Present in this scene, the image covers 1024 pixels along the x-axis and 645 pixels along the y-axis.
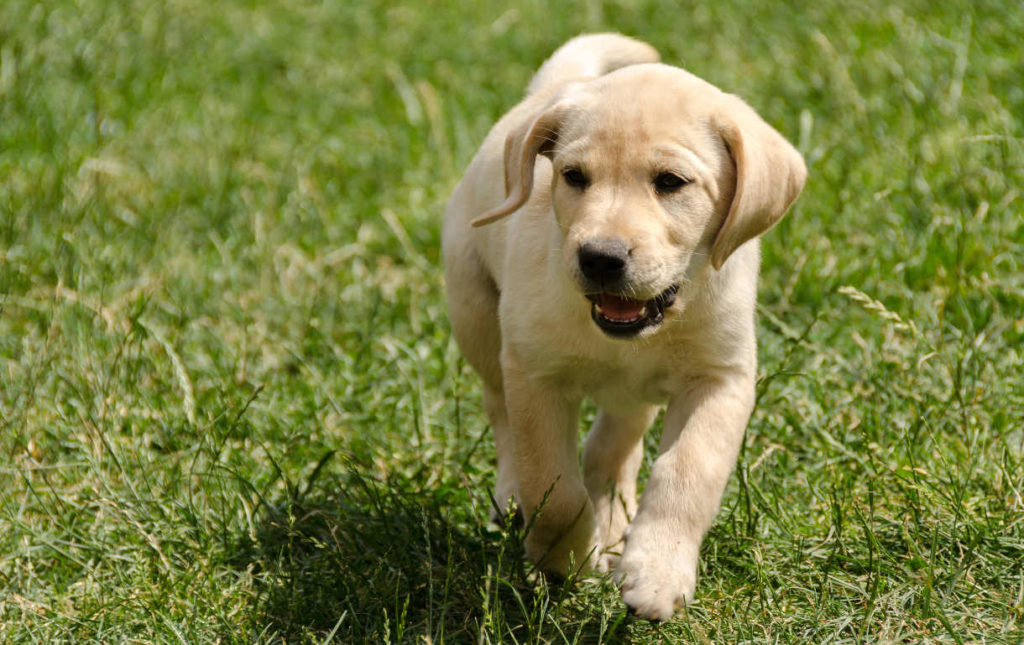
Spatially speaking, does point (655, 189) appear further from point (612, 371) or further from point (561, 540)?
point (561, 540)

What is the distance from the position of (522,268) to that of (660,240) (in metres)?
0.64

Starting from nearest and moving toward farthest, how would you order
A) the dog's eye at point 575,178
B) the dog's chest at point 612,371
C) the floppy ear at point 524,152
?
the dog's eye at point 575,178 → the floppy ear at point 524,152 → the dog's chest at point 612,371

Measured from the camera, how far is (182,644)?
11.6 feet

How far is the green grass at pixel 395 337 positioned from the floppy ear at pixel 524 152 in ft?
3.02

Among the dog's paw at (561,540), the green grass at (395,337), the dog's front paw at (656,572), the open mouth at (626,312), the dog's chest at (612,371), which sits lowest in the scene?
the green grass at (395,337)

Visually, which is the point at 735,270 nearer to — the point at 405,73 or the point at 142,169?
the point at 142,169

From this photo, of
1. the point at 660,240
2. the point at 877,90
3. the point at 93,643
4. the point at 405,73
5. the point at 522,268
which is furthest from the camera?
the point at 405,73

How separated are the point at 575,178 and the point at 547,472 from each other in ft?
2.76

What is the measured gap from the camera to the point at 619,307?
11.4 ft

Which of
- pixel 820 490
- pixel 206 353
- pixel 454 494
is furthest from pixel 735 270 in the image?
pixel 206 353

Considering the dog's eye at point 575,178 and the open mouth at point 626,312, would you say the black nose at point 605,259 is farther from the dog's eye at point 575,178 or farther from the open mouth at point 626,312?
the dog's eye at point 575,178

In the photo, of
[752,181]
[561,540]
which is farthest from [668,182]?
[561,540]

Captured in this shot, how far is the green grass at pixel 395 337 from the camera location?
12.2 feet

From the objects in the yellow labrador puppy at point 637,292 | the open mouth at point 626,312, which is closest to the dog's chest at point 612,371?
the yellow labrador puppy at point 637,292
